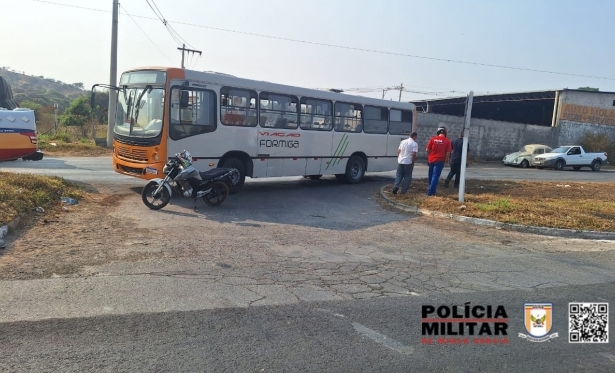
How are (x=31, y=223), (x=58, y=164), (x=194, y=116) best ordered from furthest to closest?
(x=58, y=164), (x=194, y=116), (x=31, y=223)

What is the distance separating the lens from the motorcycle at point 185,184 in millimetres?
10188

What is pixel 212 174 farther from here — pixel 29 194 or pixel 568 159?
pixel 568 159

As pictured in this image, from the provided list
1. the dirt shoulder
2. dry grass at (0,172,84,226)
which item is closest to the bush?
dry grass at (0,172,84,226)

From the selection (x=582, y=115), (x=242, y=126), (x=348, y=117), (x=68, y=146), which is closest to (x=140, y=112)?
(x=242, y=126)

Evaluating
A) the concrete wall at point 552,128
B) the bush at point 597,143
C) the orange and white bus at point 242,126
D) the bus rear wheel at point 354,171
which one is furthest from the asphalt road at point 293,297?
the bush at point 597,143

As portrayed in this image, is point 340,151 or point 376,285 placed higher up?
point 340,151

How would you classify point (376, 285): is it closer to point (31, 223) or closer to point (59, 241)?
point (59, 241)

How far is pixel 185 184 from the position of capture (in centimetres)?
1055

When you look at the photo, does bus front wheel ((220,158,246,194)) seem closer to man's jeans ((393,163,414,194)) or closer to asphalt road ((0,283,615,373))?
man's jeans ((393,163,414,194))

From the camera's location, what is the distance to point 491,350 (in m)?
4.36

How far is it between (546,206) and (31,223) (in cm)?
1110

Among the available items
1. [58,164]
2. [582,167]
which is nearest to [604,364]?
[58,164]

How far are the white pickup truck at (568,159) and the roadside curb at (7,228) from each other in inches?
1213

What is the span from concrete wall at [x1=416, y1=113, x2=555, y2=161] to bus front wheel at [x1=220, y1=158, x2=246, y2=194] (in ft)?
Result: 69.8
